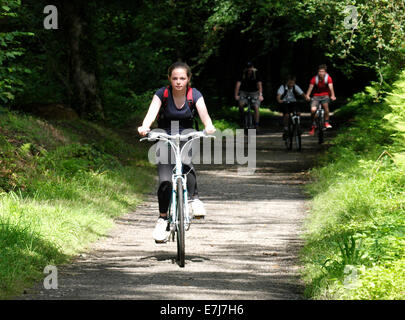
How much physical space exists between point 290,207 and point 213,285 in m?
5.56

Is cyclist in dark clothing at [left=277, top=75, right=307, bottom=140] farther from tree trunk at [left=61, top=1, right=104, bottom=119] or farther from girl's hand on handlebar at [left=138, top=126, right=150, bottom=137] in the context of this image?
girl's hand on handlebar at [left=138, top=126, right=150, bottom=137]

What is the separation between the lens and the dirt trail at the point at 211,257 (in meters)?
7.00

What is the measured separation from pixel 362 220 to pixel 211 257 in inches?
75.0

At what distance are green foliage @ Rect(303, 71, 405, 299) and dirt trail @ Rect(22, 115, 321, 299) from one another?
31 centimetres

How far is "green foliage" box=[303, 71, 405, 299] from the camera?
6.21 meters

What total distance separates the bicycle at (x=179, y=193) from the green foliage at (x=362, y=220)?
4.23 feet

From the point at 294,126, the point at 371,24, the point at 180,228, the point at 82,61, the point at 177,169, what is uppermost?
the point at 371,24

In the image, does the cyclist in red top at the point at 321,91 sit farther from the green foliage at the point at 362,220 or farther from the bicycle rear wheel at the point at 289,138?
the green foliage at the point at 362,220

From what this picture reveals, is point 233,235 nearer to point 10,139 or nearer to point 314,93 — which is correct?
point 10,139

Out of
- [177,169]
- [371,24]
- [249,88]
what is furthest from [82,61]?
[177,169]

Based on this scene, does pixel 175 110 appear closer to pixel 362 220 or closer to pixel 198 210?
pixel 198 210

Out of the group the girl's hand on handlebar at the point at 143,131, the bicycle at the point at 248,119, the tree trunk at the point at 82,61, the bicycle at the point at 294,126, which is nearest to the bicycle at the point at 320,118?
the bicycle at the point at 294,126

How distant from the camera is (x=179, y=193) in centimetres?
816
